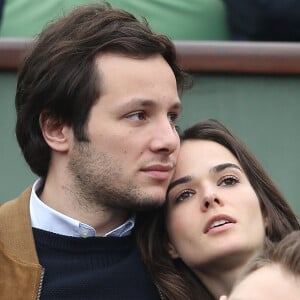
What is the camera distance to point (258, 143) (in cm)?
428

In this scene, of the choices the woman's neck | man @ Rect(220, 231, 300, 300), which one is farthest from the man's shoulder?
man @ Rect(220, 231, 300, 300)

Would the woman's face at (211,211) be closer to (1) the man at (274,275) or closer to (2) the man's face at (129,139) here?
(2) the man's face at (129,139)

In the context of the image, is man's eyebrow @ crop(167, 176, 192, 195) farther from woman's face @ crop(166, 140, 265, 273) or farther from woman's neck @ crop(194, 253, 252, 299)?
woman's neck @ crop(194, 253, 252, 299)

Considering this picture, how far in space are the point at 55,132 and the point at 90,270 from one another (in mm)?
441

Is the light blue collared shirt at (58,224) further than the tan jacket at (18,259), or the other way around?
the light blue collared shirt at (58,224)

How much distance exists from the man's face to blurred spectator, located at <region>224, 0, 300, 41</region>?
2.56 feet

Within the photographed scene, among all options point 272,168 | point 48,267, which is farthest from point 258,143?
point 48,267

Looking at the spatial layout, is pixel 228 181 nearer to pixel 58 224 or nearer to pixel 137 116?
pixel 137 116

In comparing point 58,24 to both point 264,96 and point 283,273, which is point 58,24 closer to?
point 264,96

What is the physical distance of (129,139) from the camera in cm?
346

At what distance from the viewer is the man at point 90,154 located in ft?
11.2

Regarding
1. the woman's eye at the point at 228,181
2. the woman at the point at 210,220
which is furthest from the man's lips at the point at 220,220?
the woman's eye at the point at 228,181

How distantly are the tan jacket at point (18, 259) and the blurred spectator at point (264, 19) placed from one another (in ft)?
3.82

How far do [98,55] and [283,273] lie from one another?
116 cm
